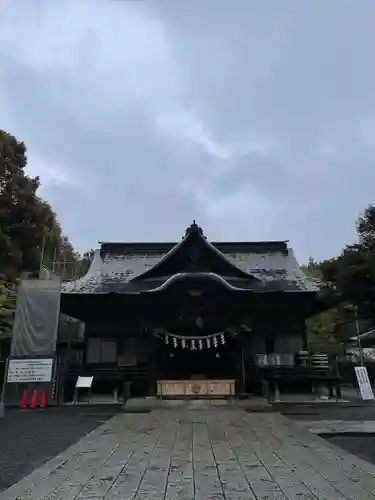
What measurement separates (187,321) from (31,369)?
20.1 ft

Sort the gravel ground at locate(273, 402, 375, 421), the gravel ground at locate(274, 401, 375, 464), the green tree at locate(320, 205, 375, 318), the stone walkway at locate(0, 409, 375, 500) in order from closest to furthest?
the stone walkway at locate(0, 409, 375, 500) < the gravel ground at locate(274, 401, 375, 464) < the green tree at locate(320, 205, 375, 318) < the gravel ground at locate(273, 402, 375, 421)

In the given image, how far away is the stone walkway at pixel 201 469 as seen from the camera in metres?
4.46

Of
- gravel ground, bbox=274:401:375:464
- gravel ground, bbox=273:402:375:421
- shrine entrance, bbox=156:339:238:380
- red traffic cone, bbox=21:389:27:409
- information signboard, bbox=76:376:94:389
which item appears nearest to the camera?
gravel ground, bbox=274:401:375:464

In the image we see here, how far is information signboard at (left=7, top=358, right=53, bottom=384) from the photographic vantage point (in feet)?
52.5

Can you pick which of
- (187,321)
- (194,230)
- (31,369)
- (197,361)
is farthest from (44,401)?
(194,230)

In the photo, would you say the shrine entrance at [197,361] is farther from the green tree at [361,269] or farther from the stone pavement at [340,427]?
the green tree at [361,269]

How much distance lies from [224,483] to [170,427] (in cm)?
549

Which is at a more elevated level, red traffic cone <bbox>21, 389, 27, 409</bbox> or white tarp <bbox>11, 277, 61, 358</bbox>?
white tarp <bbox>11, 277, 61, 358</bbox>

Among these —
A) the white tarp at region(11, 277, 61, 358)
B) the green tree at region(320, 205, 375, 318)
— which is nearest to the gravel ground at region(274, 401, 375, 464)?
the green tree at region(320, 205, 375, 318)

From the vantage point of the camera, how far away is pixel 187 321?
17.6 metres

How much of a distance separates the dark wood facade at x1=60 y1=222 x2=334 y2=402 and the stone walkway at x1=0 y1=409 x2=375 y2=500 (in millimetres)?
8455

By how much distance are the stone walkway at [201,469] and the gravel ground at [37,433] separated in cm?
42

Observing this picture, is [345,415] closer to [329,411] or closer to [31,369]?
[329,411]

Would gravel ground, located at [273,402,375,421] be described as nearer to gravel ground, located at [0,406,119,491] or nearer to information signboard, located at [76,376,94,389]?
gravel ground, located at [0,406,119,491]
